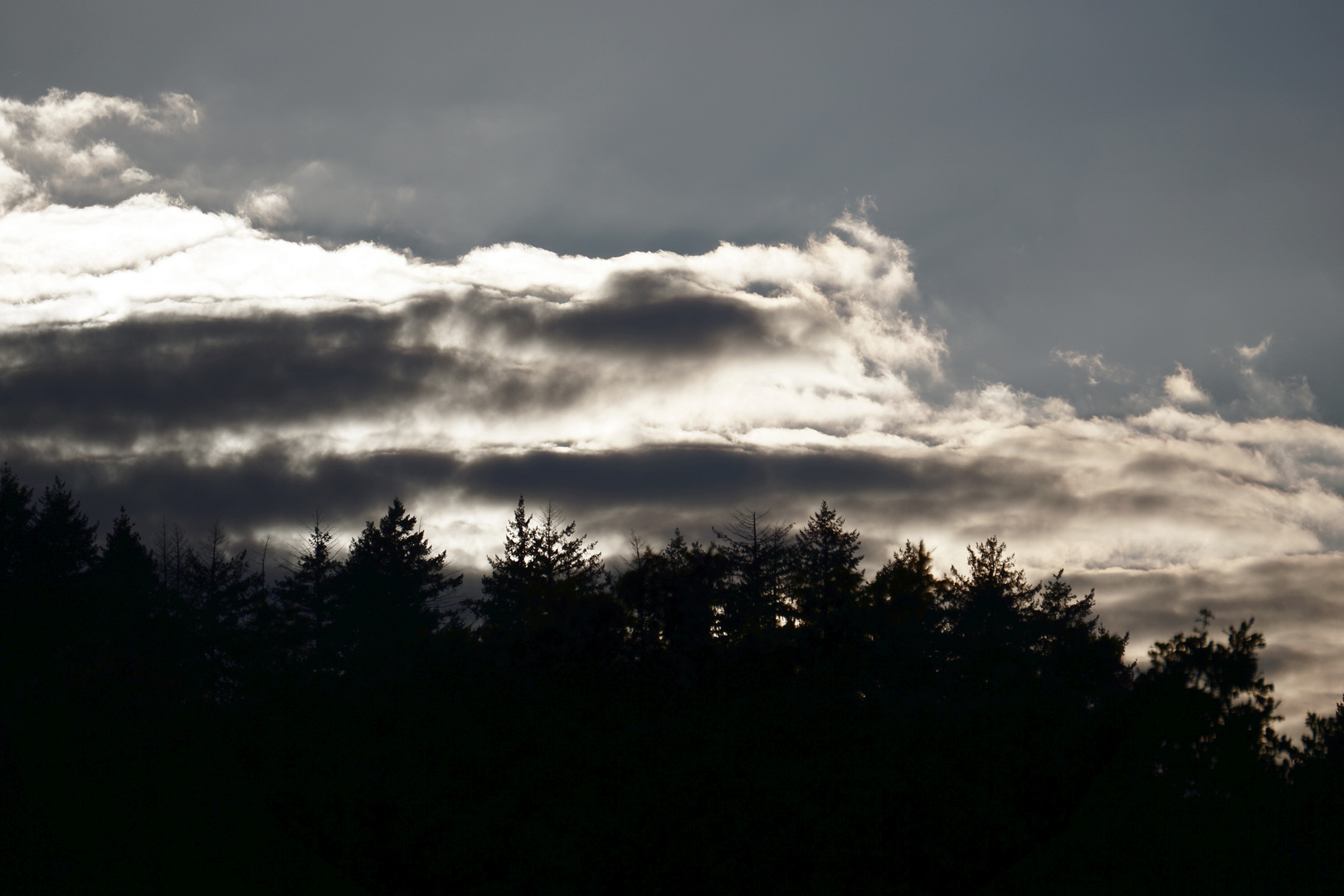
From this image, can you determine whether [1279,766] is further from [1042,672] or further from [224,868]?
[224,868]

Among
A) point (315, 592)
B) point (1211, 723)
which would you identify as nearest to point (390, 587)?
point (315, 592)

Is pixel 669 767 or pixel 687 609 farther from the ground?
pixel 687 609

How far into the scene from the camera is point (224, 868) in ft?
66.2

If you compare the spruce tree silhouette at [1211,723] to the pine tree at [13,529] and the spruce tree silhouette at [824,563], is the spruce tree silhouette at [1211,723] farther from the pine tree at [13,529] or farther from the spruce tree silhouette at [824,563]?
the pine tree at [13,529]

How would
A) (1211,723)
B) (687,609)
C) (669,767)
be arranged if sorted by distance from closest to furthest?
1. (1211,723)
2. (669,767)
3. (687,609)

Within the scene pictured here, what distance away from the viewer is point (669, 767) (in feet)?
81.3

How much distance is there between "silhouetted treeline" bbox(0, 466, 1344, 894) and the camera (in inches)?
703

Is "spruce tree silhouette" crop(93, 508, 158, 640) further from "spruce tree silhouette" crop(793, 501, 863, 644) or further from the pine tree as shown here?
"spruce tree silhouette" crop(793, 501, 863, 644)

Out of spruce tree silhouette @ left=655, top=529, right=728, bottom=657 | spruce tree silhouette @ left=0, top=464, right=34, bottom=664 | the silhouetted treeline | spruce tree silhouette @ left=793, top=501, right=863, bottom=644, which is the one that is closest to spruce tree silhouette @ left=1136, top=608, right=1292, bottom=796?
the silhouetted treeline

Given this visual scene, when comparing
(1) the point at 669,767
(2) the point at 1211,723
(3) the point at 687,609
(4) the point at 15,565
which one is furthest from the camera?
(4) the point at 15,565

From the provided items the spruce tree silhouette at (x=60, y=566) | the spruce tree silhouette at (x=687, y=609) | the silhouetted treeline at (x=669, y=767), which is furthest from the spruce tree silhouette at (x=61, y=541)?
the spruce tree silhouette at (x=687, y=609)

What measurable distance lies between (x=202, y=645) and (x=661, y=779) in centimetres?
2739

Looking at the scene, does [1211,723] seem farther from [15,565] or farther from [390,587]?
[15,565]

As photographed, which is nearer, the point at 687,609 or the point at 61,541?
the point at 687,609
